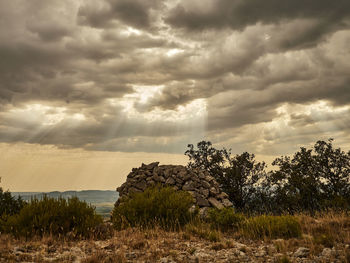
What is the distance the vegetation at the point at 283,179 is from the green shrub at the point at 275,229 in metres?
10.4

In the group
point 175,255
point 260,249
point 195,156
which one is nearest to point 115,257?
point 175,255

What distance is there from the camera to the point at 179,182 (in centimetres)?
1591

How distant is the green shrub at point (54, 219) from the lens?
29.4 ft

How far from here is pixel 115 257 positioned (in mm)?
6391

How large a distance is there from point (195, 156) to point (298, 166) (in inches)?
291

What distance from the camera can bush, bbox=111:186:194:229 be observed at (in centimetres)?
1063

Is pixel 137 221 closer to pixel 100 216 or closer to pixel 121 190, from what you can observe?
pixel 100 216

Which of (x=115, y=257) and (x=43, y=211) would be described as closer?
(x=115, y=257)

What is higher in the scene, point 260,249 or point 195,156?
point 195,156

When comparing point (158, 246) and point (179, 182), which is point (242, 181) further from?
point (158, 246)

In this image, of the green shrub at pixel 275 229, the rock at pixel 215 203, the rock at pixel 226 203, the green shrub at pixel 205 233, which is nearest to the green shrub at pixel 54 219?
the green shrub at pixel 205 233

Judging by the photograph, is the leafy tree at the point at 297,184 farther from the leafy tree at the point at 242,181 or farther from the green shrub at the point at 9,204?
the green shrub at the point at 9,204

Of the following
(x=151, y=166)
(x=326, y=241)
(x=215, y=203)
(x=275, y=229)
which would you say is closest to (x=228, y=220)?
(x=275, y=229)

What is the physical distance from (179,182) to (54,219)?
764 centimetres
